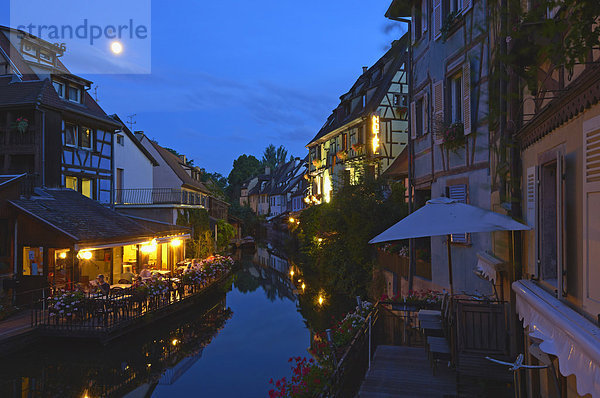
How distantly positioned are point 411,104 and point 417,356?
858 cm

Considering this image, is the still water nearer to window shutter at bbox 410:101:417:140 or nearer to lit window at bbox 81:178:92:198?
window shutter at bbox 410:101:417:140

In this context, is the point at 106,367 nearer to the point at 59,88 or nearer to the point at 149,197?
the point at 59,88

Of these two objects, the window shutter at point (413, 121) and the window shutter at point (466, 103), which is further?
the window shutter at point (413, 121)

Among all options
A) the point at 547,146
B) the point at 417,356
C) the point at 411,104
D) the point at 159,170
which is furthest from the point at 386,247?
the point at 159,170

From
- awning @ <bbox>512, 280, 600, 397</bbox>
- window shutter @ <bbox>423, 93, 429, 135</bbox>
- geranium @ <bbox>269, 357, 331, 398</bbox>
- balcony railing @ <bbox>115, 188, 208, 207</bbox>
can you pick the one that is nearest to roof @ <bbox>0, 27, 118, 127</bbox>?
balcony railing @ <bbox>115, 188, 208, 207</bbox>

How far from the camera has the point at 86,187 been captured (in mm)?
22859

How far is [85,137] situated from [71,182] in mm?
2312

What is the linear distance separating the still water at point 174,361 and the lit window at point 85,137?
32.6 feet

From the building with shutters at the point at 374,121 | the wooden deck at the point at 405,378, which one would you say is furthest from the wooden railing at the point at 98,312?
the building with shutters at the point at 374,121

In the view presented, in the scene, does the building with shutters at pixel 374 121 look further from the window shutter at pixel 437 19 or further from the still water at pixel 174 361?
the window shutter at pixel 437 19

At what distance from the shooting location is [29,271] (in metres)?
16.1

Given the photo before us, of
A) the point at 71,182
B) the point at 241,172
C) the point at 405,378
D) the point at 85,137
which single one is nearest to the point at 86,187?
the point at 71,182

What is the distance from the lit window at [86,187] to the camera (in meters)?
22.5

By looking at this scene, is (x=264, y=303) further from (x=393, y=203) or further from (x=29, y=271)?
(x=29, y=271)
